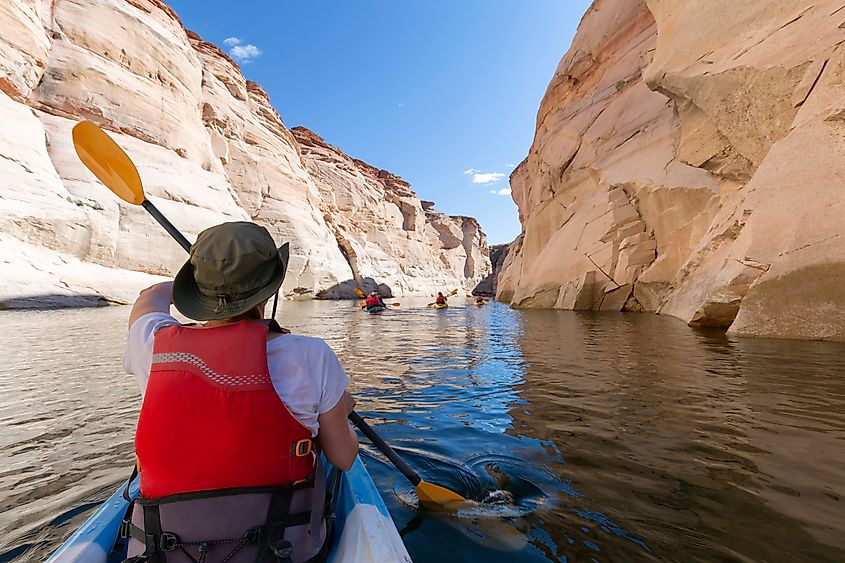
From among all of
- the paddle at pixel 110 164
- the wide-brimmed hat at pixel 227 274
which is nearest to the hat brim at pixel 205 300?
the wide-brimmed hat at pixel 227 274

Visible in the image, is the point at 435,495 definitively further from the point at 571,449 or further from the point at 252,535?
the point at 252,535

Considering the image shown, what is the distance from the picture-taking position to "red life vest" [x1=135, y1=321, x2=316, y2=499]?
119cm

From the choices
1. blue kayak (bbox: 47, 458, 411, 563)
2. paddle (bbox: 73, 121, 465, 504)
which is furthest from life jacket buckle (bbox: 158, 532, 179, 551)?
paddle (bbox: 73, 121, 465, 504)

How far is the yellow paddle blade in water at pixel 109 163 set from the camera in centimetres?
275

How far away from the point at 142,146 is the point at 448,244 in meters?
55.6

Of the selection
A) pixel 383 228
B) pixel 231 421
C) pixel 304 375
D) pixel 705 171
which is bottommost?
pixel 231 421

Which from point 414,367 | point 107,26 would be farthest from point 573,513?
point 107,26

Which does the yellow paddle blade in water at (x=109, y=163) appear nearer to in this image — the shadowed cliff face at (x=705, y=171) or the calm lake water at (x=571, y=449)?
the calm lake water at (x=571, y=449)

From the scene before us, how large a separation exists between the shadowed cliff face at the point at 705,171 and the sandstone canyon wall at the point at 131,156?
784 inches

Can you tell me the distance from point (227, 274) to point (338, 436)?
675 mm

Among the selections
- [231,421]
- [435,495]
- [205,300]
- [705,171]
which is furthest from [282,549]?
[705,171]

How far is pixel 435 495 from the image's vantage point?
2.44 m

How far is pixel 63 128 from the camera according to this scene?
2177cm

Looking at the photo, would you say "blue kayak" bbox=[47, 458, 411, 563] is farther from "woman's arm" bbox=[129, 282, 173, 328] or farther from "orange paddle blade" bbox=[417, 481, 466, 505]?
"woman's arm" bbox=[129, 282, 173, 328]
